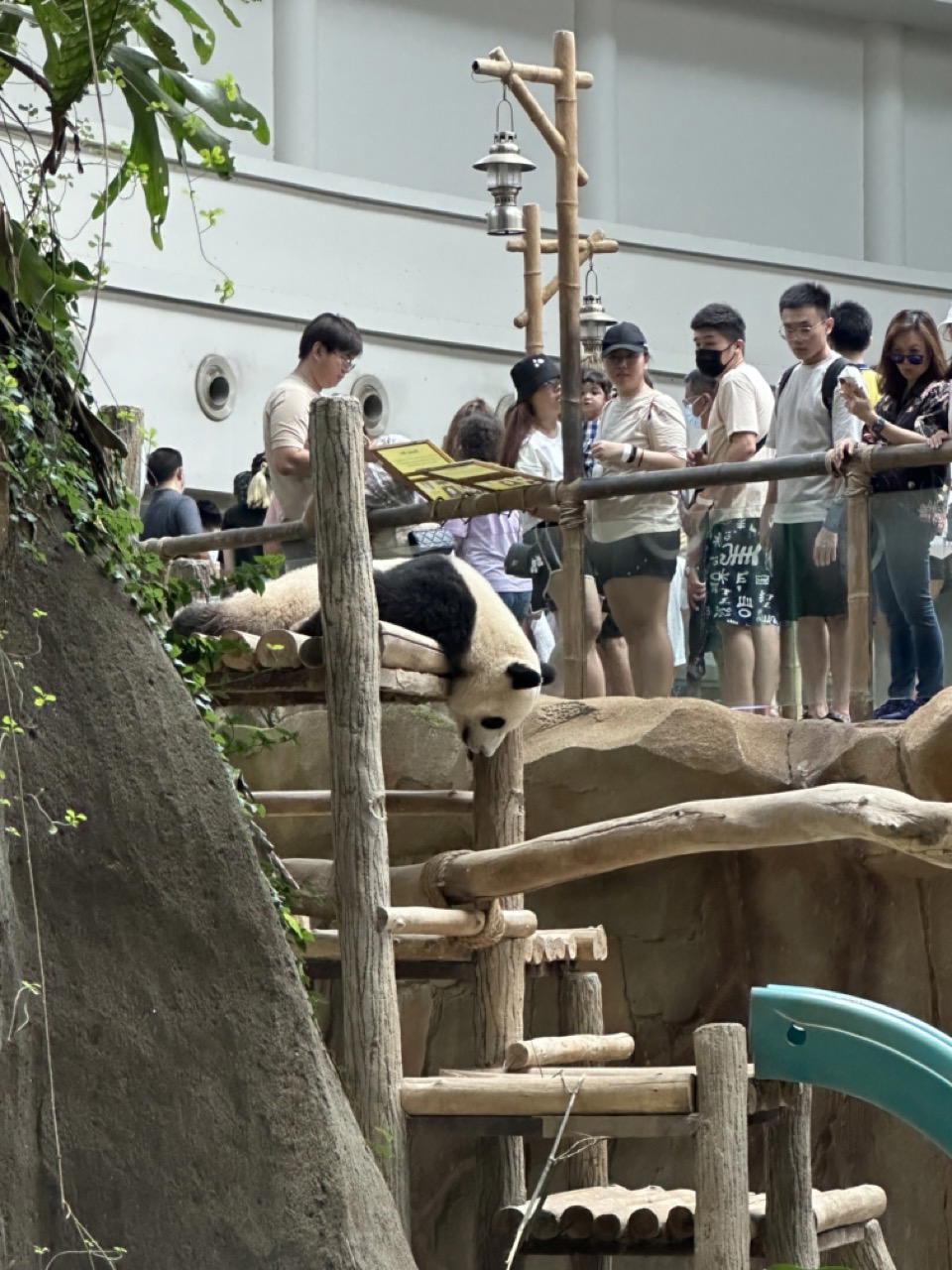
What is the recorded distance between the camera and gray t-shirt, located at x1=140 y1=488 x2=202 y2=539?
10.1 meters

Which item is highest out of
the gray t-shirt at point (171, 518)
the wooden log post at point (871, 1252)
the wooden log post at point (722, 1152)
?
the gray t-shirt at point (171, 518)

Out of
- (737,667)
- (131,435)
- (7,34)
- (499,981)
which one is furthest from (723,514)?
(7,34)

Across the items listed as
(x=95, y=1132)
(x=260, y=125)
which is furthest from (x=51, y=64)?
(x=95, y=1132)

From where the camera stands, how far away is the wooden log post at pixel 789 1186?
230 inches

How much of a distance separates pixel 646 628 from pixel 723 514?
0.59 meters

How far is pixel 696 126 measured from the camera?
17922 mm

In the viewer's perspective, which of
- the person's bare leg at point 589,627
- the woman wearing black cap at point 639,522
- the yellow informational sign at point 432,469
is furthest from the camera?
the person's bare leg at point 589,627

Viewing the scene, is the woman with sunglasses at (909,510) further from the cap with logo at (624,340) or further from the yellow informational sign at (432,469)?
the yellow informational sign at (432,469)

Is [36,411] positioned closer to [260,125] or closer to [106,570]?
[106,570]

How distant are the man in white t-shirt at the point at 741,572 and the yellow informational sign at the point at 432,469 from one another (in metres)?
0.87

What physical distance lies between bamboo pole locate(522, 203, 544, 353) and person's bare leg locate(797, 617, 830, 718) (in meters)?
3.26

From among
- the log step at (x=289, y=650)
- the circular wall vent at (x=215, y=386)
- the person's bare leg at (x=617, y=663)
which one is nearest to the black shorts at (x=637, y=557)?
the person's bare leg at (x=617, y=663)

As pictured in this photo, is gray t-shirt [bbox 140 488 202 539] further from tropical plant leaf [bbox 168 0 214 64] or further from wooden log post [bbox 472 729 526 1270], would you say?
tropical plant leaf [bbox 168 0 214 64]

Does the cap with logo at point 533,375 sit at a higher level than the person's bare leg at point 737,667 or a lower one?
higher
